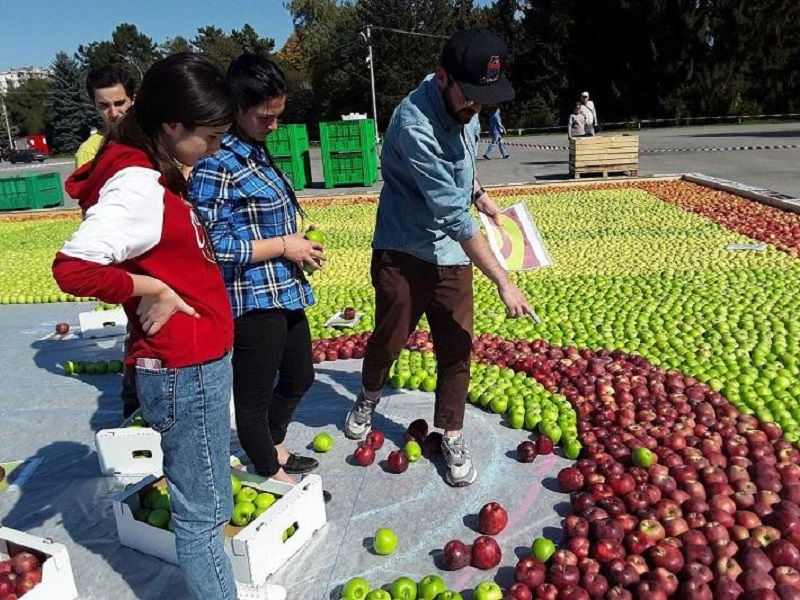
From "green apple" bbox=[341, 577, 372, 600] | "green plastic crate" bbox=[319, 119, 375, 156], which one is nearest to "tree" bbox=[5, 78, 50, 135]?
"green plastic crate" bbox=[319, 119, 375, 156]

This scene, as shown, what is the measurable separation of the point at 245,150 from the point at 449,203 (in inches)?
38.1

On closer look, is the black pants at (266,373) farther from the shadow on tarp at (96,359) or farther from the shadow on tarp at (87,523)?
the shadow on tarp at (96,359)

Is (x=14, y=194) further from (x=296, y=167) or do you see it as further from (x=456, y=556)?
(x=456, y=556)

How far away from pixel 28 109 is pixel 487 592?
354 ft

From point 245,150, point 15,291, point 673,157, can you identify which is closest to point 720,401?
point 245,150

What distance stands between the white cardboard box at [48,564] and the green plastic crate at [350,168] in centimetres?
1706

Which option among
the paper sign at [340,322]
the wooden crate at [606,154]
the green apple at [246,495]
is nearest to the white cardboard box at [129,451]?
the green apple at [246,495]

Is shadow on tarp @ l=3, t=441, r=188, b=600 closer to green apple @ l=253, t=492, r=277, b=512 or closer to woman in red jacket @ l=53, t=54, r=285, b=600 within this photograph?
green apple @ l=253, t=492, r=277, b=512

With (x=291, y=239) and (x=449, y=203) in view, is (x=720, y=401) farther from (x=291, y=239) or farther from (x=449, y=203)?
(x=291, y=239)

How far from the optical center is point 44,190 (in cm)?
2005

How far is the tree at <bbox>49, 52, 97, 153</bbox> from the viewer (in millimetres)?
70250

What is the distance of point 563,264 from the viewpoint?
8.63 metres

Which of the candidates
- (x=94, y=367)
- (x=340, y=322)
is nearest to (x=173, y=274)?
(x=94, y=367)

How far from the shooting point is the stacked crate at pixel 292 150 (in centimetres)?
1939
